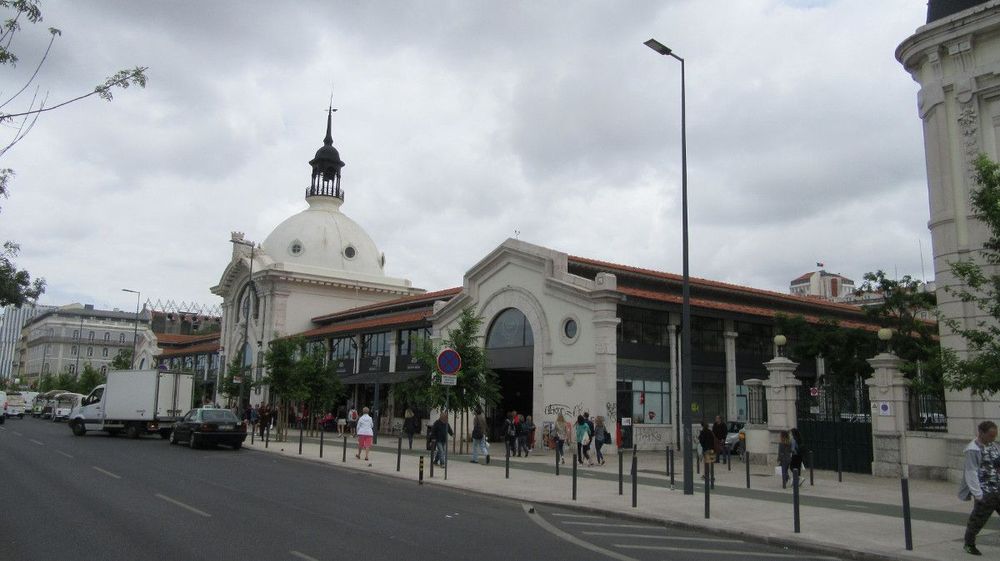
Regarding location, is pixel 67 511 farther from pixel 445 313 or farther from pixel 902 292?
pixel 902 292

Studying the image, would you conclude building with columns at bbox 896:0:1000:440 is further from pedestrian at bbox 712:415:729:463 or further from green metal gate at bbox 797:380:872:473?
pedestrian at bbox 712:415:729:463

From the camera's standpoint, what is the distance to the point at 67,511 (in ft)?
38.7

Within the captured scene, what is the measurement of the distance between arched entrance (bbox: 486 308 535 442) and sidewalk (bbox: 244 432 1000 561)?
7838mm

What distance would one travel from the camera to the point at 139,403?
112ft

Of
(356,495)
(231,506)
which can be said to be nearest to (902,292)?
(356,495)

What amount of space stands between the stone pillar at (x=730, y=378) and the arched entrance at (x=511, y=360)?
8581 millimetres

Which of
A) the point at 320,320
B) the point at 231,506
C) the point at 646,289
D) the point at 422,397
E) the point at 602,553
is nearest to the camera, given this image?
the point at 602,553

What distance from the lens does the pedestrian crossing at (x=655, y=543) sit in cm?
973

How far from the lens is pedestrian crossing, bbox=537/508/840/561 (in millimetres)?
9734

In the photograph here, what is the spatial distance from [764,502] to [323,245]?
4743cm

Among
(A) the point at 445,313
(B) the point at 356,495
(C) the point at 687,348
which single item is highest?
(A) the point at 445,313

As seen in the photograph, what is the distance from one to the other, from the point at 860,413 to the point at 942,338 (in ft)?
11.9

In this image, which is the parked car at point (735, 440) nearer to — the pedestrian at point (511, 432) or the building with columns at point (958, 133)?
the pedestrian at point (511, 432)

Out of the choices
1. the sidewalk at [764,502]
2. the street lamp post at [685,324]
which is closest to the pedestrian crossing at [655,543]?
the sidewalk at [764,502]
